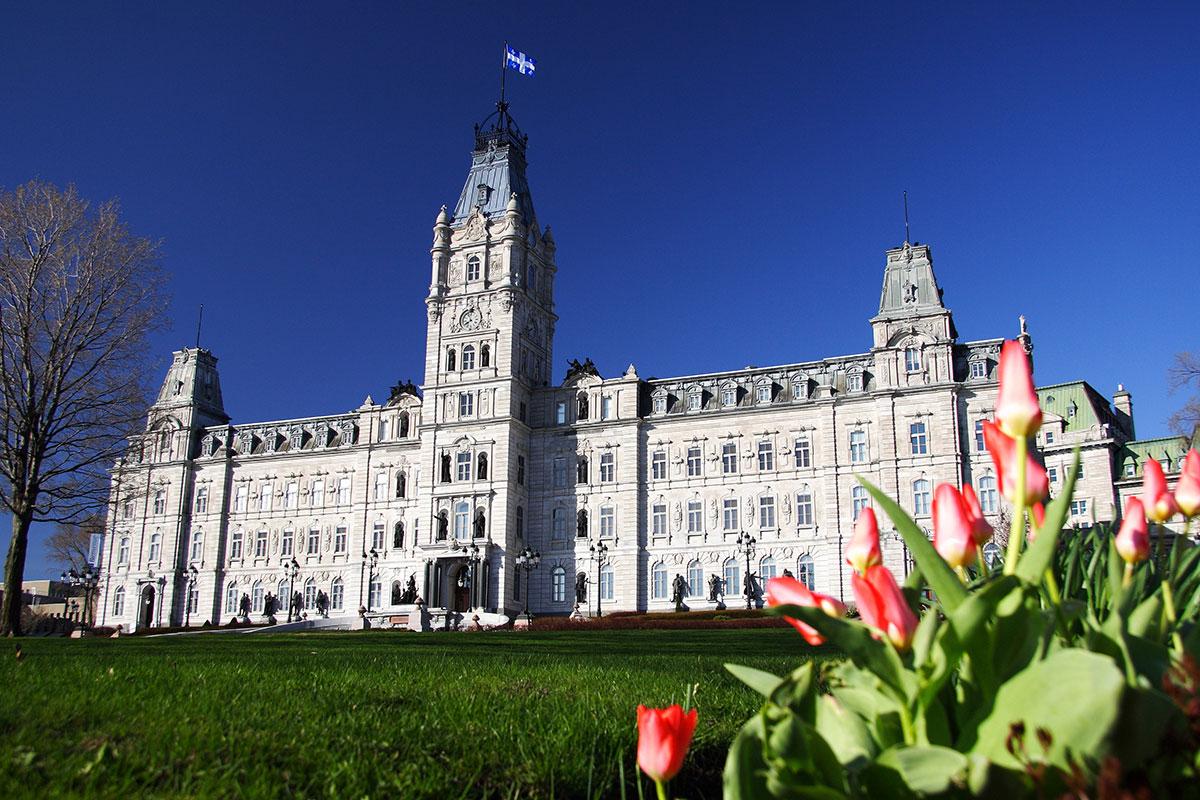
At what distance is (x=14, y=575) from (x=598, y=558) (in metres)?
28.1

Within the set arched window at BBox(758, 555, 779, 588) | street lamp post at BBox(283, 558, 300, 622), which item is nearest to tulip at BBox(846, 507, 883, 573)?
arched window at BBox(758, 555, 779, 588)

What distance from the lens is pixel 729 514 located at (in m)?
49.8

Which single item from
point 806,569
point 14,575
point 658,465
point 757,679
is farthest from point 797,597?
point 658,465

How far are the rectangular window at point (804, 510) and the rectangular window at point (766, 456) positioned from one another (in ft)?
7.37

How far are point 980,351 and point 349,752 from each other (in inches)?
1806

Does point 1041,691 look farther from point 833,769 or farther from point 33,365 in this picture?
point 33,365

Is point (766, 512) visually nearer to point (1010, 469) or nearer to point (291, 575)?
point (291, 575)

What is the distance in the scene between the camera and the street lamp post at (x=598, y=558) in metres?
46.7

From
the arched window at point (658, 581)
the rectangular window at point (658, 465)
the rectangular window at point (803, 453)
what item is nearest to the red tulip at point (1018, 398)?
the rectangular window at point (803, 453)

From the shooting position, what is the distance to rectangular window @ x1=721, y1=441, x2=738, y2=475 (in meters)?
50.4

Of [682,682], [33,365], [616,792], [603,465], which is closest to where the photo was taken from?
[616,792]

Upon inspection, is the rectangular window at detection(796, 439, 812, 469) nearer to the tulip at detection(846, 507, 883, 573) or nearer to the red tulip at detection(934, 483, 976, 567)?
the tulip at detection(846, 507, 883, 573)

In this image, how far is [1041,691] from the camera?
230 centimetres

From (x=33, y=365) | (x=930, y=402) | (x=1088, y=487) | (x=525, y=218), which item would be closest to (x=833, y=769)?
(x=33, y=365)
